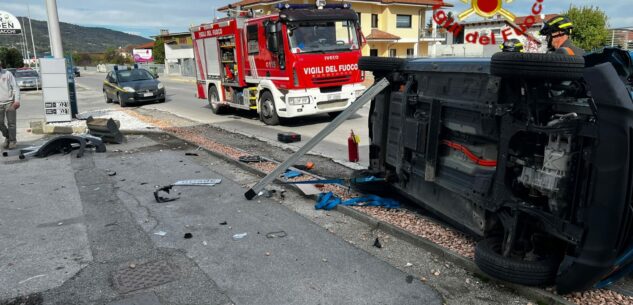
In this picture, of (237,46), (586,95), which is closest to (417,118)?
(586,95)

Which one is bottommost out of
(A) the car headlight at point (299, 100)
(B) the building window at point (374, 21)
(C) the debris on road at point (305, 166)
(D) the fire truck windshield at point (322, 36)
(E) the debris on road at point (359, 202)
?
(C) the debris on road at point (305, 166)

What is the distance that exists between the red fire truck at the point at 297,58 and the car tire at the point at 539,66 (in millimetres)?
9008

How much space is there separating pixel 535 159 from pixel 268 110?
10.4 m

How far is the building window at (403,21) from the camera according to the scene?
1906 inches

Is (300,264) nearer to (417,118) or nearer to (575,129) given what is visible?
(417,118)

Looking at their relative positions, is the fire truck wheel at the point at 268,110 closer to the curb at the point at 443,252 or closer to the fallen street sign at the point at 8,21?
the curb at the point at 443,252

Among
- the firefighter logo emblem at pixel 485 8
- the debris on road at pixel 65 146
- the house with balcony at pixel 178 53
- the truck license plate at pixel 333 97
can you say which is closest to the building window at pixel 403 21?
the house with balcony at pixel 178 53

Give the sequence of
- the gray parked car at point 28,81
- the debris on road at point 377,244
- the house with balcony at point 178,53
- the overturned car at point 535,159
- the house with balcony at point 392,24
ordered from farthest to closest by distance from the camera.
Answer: the house with balcony at point 178,53 → the house with balcony at point 392,24 → the gray parked car at point 28,81 → the debris on road at point 377,244 → the overturned car at point 535,159

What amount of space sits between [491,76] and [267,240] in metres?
2.47

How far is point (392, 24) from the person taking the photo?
47562 millimetres

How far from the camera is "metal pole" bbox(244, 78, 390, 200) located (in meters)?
4.91

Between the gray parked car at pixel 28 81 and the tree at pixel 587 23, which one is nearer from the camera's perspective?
the gray parked car at pixel 28 81

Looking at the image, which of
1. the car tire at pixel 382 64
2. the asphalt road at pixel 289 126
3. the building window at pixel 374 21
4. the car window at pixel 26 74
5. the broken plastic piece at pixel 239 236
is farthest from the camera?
the building window at pixel 374 21

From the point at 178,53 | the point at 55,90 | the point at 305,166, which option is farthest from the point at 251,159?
the point at 178,53
